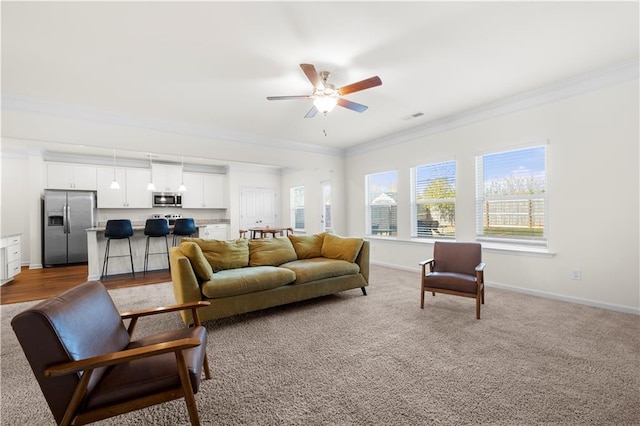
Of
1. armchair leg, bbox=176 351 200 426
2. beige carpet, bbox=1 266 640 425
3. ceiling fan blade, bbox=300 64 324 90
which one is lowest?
beige carpet, bbox=1 266 640 425

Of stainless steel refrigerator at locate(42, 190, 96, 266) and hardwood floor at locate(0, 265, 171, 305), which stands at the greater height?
stainless steel refrigerator at locate(42, 190, 96, 266)

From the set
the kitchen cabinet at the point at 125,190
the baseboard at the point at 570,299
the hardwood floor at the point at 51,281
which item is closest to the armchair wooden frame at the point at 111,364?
the hardwood floor at the point at 51,281

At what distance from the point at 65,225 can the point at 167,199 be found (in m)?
2.14

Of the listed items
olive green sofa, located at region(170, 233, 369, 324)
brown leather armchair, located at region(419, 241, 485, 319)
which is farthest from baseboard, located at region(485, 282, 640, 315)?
olive green sofa, located at region(170, 233, 369, 324)

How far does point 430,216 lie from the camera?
5.14 meters

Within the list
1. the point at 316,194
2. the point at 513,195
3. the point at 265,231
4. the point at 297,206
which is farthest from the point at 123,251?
the point at 513,195

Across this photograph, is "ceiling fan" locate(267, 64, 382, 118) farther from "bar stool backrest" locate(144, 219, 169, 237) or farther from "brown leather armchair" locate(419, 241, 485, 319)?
"bar stool backrest" locate(144, 219, 169, 237)

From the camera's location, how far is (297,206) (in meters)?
8.80

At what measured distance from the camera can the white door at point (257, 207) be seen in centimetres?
845

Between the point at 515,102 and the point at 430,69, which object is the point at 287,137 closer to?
the point at 430,69

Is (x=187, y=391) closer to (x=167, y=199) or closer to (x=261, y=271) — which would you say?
(x=261, y=271)

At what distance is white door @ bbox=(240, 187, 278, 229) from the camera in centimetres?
845

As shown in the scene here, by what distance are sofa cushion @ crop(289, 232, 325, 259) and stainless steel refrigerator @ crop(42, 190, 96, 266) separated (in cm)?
540

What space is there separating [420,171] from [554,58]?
2.56 metres
